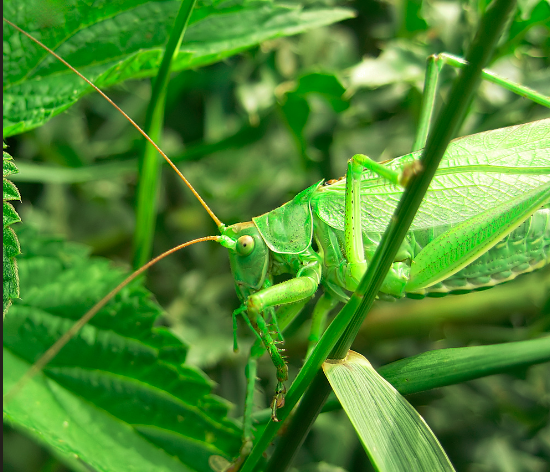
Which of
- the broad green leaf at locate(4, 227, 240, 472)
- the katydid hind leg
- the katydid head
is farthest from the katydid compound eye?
the katydid hind leg

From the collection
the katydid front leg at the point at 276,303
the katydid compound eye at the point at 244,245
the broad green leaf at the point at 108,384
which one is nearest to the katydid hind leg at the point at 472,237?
the katydid front leg at the point at 276,303

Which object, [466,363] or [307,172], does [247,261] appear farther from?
[307,172]

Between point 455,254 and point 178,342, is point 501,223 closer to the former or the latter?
point 455,254

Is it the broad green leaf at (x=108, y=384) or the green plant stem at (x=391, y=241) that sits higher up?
the green plant stem at (x=391, y=241)

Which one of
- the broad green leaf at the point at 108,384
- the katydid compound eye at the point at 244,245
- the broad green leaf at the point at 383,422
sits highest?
the katydid compound eye at the point at 244,245

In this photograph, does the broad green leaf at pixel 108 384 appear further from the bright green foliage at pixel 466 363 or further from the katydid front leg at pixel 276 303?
the bright green foliage at pixel 466 363

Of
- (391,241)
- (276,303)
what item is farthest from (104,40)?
(391,241)
